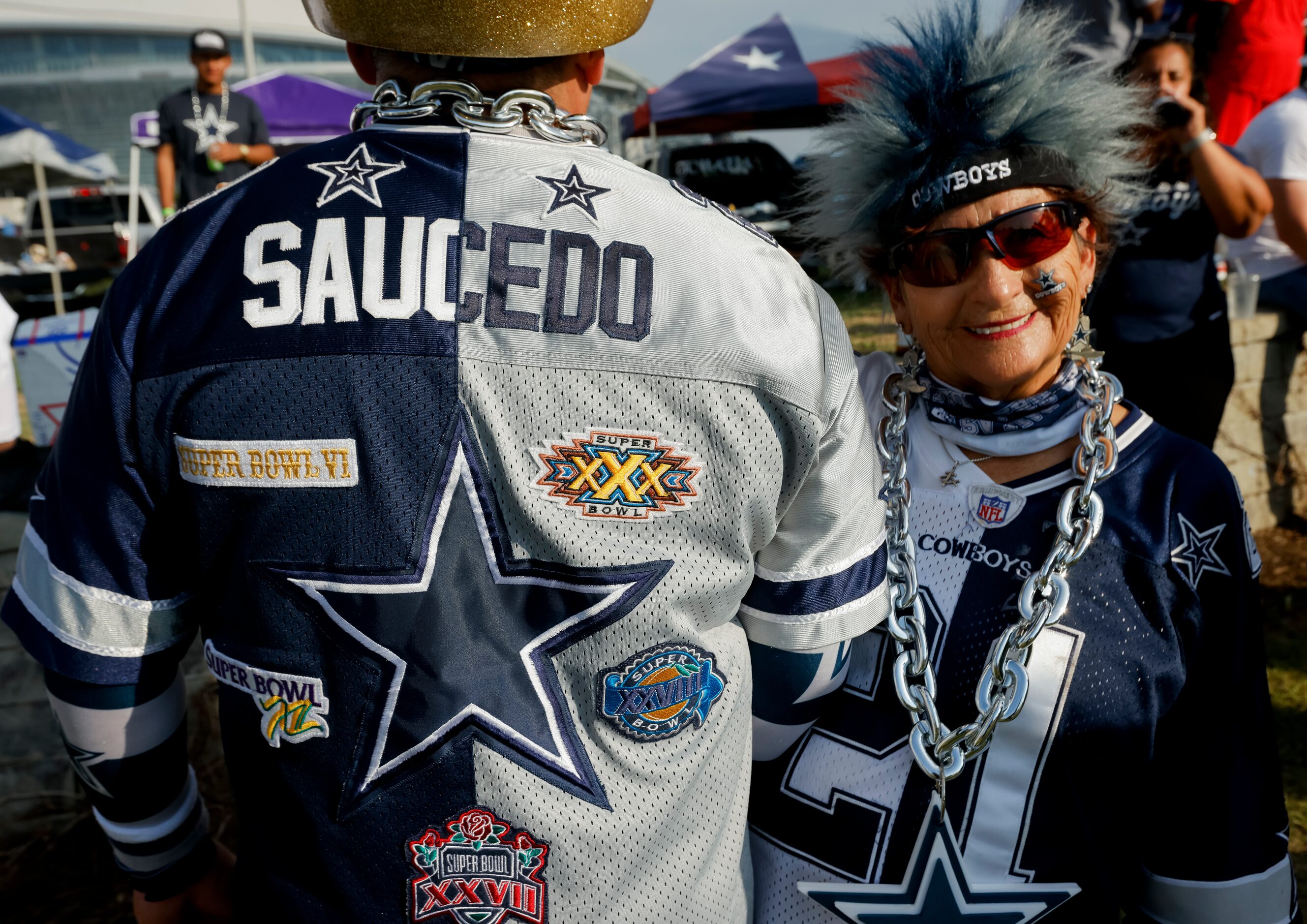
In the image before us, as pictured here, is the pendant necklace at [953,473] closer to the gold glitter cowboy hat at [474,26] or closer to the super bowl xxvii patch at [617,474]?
the super bowl xxvii patch at [617,474]

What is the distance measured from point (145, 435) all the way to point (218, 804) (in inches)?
92.0

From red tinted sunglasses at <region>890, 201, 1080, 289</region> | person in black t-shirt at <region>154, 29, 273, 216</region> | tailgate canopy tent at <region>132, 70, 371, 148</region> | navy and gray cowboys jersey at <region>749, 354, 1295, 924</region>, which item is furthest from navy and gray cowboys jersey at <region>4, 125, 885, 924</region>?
tailgate canopy tent at <region>132, 70, 371, 148</region>

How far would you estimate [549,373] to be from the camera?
116 centimetres

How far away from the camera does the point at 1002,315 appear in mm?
1812

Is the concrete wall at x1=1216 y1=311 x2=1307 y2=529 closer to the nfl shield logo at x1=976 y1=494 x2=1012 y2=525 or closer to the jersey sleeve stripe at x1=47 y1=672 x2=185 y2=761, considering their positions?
the nfl shield logo at x1=976 y1=494 x2=1012 y2=525

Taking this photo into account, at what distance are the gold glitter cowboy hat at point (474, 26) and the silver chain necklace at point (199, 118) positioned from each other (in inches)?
223

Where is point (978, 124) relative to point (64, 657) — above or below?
above

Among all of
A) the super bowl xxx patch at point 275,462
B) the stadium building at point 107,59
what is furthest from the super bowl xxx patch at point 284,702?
the stadium building at point 107,59

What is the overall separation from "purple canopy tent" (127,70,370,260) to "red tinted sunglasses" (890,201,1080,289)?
10.9 metres

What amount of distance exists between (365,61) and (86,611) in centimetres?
85

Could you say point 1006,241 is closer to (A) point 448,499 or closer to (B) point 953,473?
(B) point 953,473

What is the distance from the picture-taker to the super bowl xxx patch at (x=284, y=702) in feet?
4.04

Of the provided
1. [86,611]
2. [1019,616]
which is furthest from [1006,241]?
[86,611]

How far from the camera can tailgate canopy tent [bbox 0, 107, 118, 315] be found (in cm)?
1283
